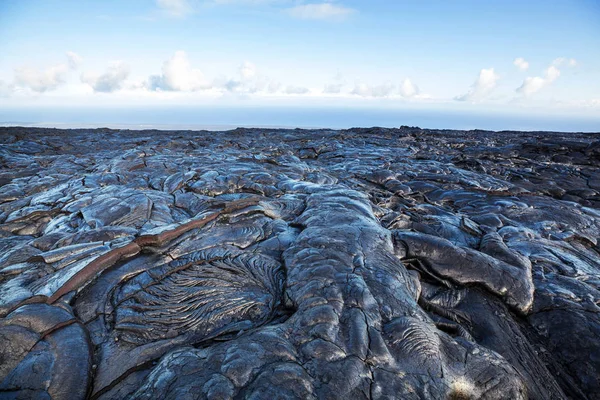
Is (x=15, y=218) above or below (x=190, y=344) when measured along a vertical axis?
above

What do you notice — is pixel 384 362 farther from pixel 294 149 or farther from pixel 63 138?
pixel 63 138

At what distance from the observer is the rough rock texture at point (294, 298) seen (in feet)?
5.38

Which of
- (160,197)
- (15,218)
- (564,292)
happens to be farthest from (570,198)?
(15,218)

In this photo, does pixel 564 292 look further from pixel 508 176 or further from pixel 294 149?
pixel 294 149

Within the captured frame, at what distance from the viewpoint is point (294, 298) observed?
2.22 metres

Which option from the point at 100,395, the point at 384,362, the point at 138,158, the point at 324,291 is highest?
the point at 138,158

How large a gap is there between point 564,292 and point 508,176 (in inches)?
229

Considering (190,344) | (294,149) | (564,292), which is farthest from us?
(294,149)

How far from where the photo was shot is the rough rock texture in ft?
5.38

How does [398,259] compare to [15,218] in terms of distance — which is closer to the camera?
[398,259]

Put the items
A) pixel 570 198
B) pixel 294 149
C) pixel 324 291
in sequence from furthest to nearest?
pixel 294 149
pixel 570 198
pixel 324 291

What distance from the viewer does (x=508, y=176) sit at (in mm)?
7488

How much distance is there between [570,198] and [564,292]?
184 inches

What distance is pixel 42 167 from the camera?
24.6ft
